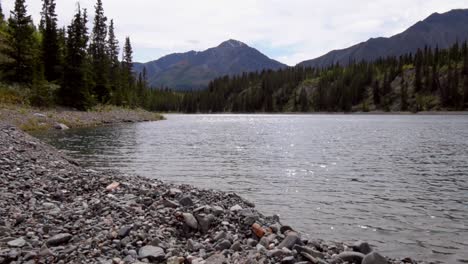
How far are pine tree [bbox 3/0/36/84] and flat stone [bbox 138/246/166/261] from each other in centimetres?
6314

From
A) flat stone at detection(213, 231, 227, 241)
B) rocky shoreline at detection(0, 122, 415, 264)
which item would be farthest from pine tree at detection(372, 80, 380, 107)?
flat stone at detection(213, 231, 227, 241)

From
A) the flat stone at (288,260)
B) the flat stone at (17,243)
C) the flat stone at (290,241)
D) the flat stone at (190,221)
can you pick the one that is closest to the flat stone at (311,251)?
the flat stone at (290,241)

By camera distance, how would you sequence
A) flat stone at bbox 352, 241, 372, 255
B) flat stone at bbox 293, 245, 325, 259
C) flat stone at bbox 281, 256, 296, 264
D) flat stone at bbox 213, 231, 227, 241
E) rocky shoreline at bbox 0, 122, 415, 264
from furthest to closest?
flat stone at bbox 213, 231, 227, 241 < flat stone at bbox 352, 241, 372, 255 < flat stone at bbox 293, 245, 325, 259 < rocky shoreline at bbox 0, 122, 415, 264 < flat stone at bbox 281, 256, 296, 264

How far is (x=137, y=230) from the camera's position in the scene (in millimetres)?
9312

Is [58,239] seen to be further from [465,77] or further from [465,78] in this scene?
[465,77]

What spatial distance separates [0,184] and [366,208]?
43.6 feet

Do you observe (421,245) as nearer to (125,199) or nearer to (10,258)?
(125,199)

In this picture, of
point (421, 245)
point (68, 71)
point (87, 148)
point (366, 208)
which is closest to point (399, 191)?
point (366, 208)

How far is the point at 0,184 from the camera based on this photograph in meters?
12.8

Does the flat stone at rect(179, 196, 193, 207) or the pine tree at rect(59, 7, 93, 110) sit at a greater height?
the pine tree at rect(59, 7, 93, 110)

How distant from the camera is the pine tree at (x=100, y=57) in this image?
8188cm

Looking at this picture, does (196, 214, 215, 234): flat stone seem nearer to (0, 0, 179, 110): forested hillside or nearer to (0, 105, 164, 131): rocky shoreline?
(0, 105, 164, 131): rocky shoreline

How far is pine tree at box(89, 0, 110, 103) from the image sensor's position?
269 ft

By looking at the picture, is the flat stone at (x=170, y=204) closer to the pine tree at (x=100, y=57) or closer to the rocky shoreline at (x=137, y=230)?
the rocky shoreline at (x=137, y=230)
